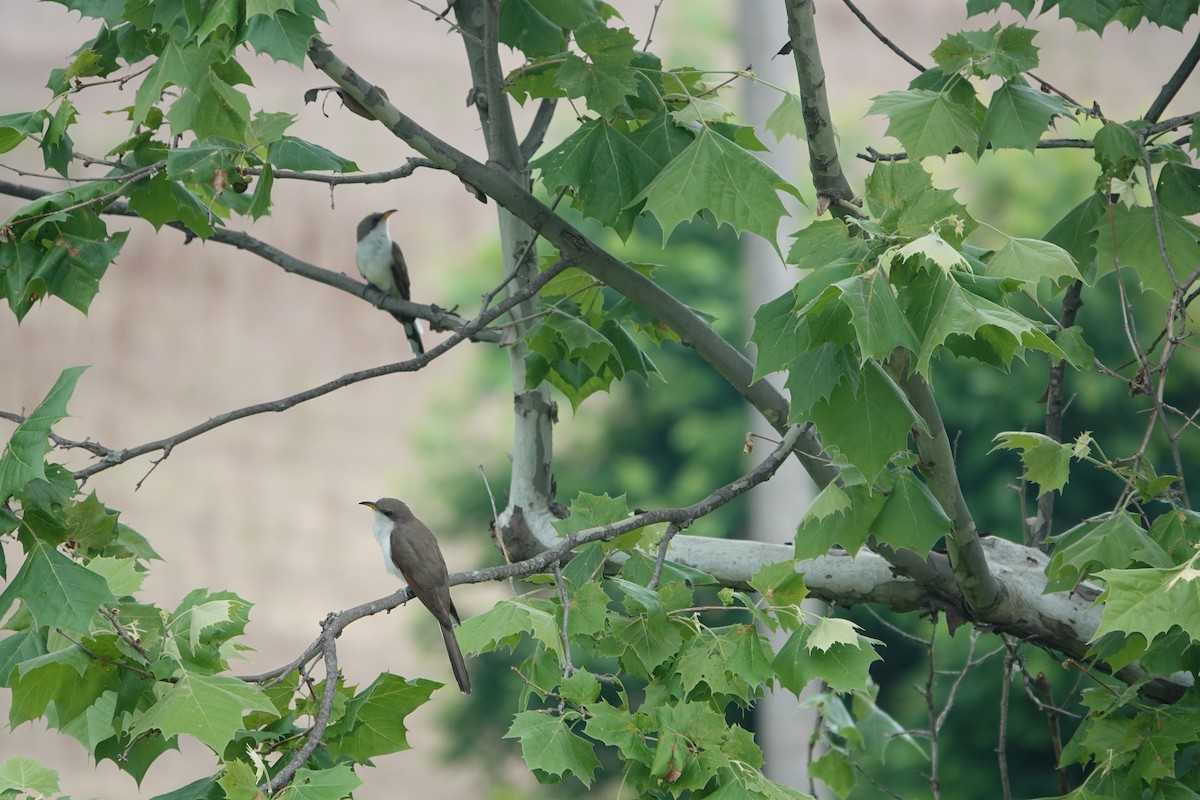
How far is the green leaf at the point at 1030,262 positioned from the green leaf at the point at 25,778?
5.43ft

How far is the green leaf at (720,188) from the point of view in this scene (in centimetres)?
226

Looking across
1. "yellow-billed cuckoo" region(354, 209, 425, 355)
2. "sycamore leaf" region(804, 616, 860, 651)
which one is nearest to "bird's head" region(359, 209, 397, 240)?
"yellow-billed cuckoo" region(354, 209, 425, 355)

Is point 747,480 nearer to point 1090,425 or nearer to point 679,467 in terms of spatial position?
point 1090,425

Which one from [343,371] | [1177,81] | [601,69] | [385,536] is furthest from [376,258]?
[343,371]

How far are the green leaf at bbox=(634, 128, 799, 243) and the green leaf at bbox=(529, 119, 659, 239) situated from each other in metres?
0.29

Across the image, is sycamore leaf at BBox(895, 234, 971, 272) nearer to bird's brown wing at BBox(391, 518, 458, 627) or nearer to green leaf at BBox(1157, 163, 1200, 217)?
green leaf at BBox(1157, 163, 1200, 217)

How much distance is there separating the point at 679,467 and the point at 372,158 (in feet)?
28.8

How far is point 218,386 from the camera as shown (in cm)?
1800

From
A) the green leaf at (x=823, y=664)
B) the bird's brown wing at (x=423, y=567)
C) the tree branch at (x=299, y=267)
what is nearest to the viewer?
the green leaf at (x=823, y=664)

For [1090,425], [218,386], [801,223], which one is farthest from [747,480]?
[218,386]

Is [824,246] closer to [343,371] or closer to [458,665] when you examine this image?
[458,665]

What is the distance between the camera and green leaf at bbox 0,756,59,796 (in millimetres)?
1716

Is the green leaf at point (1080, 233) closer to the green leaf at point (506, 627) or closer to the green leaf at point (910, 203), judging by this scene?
the green leaf at point (910, 203)

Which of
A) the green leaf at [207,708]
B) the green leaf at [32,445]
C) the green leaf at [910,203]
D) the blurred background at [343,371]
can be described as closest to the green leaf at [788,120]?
the green leaf at [910,203]
